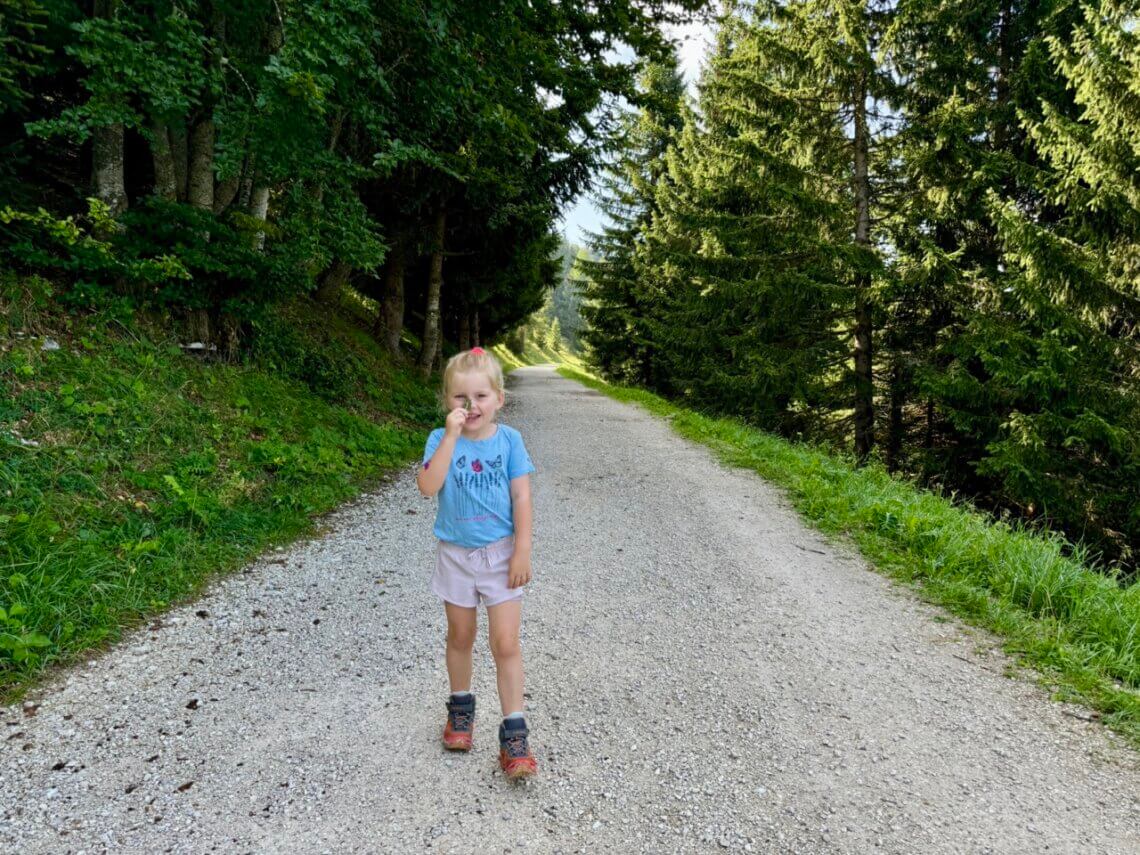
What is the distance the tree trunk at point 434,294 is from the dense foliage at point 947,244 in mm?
5279

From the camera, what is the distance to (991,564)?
4020mm

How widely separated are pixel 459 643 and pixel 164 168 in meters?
6.34

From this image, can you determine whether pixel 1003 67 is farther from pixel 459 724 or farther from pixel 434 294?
pixel 459 724

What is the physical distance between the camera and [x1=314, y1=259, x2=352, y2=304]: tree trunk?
40.3 feet

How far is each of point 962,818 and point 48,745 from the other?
345 cm

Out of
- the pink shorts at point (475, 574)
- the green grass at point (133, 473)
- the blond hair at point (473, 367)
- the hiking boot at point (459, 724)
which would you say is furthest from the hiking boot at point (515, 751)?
the green grass at point (133, 473)

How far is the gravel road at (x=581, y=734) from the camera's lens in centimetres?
194

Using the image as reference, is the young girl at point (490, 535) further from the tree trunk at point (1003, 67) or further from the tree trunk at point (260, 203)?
the tree trunk at point (1003, 67)

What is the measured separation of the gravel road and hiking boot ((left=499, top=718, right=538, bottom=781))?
0.06 meters

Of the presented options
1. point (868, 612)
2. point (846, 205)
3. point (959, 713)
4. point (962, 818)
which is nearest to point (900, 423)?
point (846, 205)

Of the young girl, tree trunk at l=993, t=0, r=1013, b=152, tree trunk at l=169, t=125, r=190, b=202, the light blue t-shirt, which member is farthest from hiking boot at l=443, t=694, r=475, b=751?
tree trunk at l=993, t=0, r=1013, b=152

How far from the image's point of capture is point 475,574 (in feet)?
7.34

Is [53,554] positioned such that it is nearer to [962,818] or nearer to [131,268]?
[131,268]

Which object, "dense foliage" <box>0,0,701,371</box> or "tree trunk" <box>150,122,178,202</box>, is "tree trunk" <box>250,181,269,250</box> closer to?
"dense foliage" <box>0,0,701,371</box>
